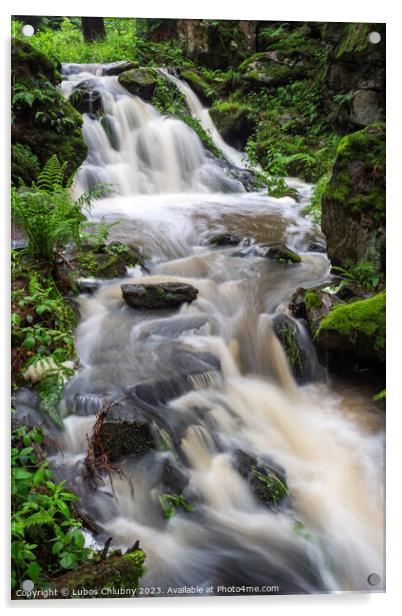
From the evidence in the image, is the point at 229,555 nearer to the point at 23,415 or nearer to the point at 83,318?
the point at 23,415

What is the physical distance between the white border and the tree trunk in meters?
0.04

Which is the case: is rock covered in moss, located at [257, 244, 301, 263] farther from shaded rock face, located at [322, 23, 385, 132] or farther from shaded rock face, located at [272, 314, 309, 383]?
shaded rock face, located at [322, 23, 385, 132]

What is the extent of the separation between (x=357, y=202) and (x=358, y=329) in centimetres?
89

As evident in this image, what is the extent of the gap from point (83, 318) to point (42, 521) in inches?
47.2

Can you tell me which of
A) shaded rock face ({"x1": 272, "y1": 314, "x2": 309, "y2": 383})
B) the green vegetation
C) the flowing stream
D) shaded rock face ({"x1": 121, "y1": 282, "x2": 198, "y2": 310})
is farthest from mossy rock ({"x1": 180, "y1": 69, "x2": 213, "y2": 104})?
the green vegetation

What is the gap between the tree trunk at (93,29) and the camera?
10.8 feet

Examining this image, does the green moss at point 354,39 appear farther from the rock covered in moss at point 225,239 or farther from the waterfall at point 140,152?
the rock covered in moss at point 225,239

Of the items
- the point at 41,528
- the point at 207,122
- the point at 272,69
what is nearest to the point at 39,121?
the point at 207,122

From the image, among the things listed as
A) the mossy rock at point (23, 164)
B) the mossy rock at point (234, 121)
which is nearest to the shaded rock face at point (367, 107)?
the mossy rock at point (234, 121)

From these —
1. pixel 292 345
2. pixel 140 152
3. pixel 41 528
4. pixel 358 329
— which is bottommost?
pixel 41 528

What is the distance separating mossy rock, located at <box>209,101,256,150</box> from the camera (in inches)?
159

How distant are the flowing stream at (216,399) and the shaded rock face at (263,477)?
30 millimetres

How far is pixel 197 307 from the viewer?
3.68m

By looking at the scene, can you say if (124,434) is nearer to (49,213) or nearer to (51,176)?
(49,213)
